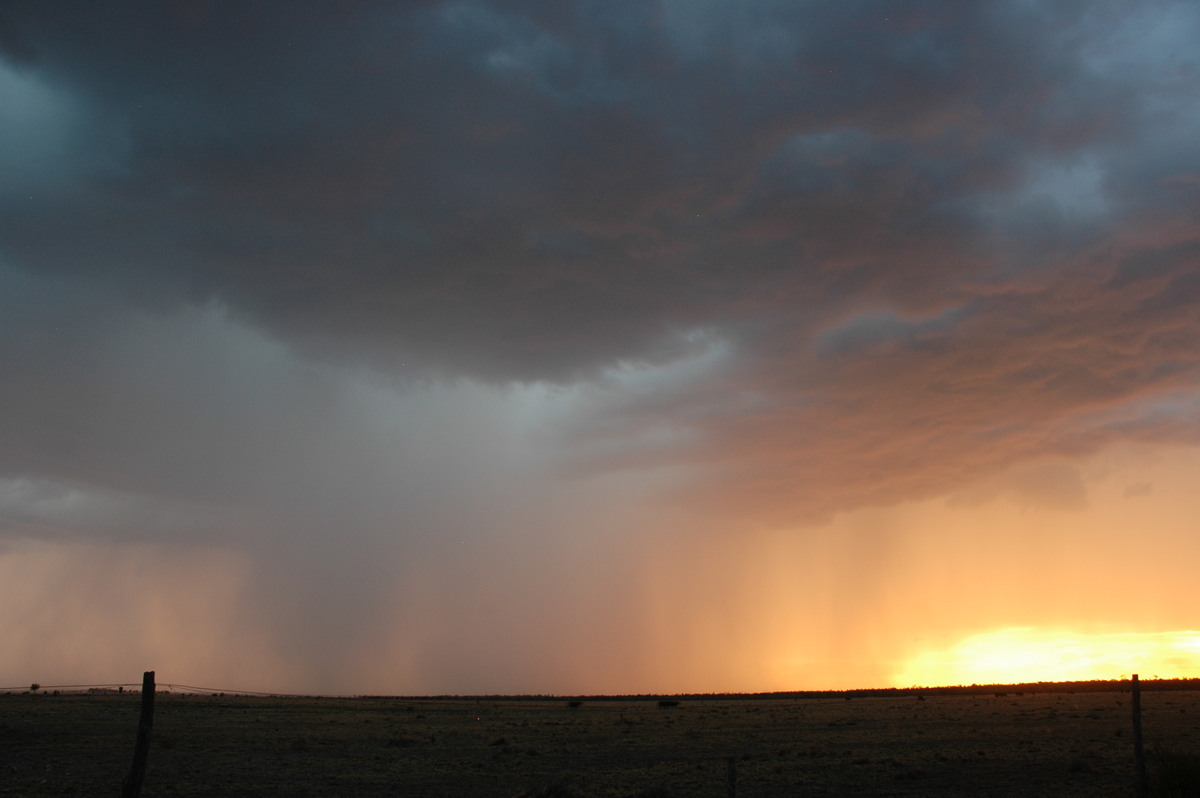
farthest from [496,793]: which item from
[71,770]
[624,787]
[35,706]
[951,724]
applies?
[35,706]

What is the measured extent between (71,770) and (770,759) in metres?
30.5

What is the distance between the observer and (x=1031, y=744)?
41.2 m

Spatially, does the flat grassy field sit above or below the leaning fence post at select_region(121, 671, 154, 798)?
below

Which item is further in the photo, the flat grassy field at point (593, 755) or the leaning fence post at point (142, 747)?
the flat grassy field at point (593, 755)

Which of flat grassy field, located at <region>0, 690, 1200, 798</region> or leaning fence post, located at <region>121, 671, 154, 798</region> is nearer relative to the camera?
leaning fence post, located at <region>121, 671, 154, 798</region>

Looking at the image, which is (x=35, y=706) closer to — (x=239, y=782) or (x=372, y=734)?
(x=372, y=734)

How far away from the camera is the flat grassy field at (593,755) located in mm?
30953

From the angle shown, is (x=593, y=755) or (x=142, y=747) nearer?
(x=142, y=747)

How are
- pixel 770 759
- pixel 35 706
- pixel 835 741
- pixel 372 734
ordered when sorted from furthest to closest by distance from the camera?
pixel 35 706 → pixel 372 734 → pixel 835 741 → pixel 770 759

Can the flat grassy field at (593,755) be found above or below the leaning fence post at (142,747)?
below

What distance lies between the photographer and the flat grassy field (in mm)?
30953

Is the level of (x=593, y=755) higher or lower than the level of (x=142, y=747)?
lower

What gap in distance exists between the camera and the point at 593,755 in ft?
137

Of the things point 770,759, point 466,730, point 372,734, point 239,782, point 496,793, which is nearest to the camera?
point 496,793
